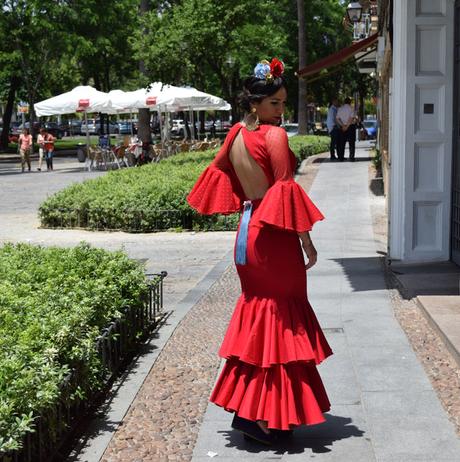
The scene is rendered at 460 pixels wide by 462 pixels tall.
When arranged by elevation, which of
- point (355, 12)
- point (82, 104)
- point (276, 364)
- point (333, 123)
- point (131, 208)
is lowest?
point (131, 208)

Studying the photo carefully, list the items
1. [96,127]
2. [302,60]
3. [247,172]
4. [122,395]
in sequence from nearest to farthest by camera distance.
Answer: [247,172]
[122,395]
[302,60]
[96,127]

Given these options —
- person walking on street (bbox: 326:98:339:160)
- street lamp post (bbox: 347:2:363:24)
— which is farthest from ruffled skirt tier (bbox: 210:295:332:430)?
person walking on street (bbox: 326:98:339:160)

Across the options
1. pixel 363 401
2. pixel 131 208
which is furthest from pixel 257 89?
pixel 131 208

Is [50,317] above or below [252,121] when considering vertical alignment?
below

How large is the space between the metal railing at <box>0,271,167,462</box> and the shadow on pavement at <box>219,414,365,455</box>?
822 mm

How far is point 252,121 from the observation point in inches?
176

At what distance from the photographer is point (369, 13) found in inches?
818

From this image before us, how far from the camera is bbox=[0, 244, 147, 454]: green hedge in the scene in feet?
12.7

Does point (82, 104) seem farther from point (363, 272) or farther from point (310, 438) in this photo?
point (310, 438)

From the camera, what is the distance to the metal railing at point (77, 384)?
4.04 meters

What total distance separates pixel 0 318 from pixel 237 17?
23615mm

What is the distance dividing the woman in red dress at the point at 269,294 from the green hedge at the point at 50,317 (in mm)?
867

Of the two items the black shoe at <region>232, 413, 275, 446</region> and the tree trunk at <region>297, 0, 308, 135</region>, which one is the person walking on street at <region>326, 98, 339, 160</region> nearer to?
the tree trunk at <region>297, 0, 308, 135</region>

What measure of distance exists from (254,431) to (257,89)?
1.71 meters
